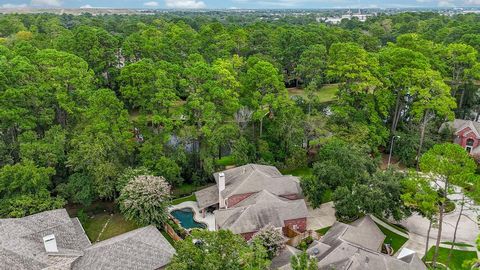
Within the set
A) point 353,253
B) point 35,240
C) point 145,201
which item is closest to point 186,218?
point 145,201

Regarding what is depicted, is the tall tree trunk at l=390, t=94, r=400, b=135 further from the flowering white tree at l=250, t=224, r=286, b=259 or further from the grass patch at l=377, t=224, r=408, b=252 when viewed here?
the flowering white tree at l=250, t=224, r=286, b=259

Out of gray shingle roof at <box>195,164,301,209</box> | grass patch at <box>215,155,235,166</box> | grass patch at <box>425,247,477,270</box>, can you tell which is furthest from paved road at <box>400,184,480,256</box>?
grass patch at <box>215,155,235,166</box>

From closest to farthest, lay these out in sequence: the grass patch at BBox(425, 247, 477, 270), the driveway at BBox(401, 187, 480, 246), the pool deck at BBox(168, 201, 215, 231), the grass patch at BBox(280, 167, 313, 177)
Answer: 1. the grass patch at BBox(425, 247, 477, 270)
2. the driveway at BBox(401, 187, 480, 246)
3. the pool deck at BBox(168, 201, 215, 231)
4. the grass patch at BBox(280, 167, 313, 177)

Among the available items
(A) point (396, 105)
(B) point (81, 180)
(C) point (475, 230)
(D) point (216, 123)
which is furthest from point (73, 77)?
(C) point (475, 230)

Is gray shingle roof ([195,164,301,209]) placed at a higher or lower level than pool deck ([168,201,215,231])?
higher

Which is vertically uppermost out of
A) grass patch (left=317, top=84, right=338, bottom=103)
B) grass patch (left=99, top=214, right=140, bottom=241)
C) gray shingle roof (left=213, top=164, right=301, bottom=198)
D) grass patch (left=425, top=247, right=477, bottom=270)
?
grass patch (left=317, top=84, right=338, bottom=103)

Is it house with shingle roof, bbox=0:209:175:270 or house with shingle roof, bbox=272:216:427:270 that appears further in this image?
house with shingle roof, bbox=0:209:175:270

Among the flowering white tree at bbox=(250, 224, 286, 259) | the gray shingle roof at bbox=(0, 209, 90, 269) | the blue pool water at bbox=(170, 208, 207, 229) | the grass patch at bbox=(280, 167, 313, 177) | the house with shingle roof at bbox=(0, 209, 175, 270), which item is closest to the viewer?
the gray shingle roof at bbox=(0, 209, 90, 269)
